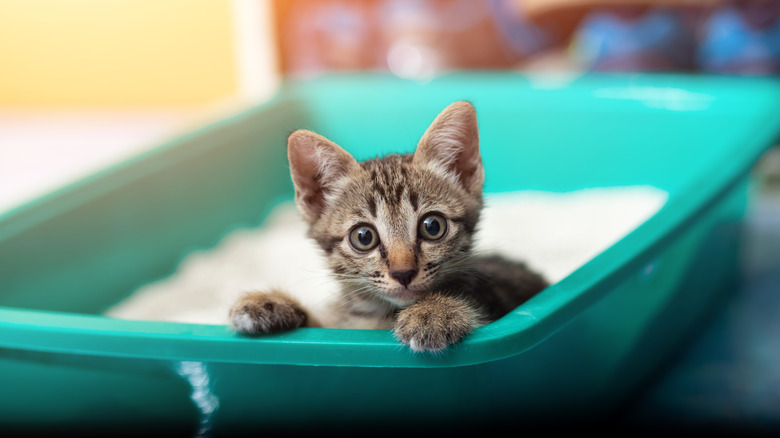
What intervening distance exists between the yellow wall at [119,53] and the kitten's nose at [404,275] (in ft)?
8.76

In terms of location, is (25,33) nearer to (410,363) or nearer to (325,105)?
(325,105)

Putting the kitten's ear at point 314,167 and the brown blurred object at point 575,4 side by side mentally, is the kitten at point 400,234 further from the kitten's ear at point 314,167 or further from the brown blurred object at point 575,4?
the brown blurred object at point 575,4

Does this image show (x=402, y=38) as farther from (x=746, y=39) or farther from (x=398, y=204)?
(x=398, y=204)

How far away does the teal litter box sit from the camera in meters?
0.96

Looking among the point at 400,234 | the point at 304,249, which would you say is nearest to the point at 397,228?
the point at 400,234

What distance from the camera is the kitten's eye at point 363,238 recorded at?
937 mm

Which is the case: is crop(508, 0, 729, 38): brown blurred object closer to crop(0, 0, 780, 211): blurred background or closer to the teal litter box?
crop(0, 0, 780, 211): blurred background

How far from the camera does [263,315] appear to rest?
3.09 ft

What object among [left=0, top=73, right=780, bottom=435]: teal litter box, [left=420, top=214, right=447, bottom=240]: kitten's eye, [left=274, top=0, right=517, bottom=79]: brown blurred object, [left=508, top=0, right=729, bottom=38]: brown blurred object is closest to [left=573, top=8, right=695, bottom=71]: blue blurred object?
[left=508, top=0, right=729, bottom=38]: brown blurred object

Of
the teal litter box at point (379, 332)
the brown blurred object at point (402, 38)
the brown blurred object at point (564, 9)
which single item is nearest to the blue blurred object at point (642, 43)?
the brown blurred object at point (564, 9)

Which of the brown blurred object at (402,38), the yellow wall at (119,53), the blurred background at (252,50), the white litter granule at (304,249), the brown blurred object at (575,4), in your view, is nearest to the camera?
the white litter granule at (304,249)

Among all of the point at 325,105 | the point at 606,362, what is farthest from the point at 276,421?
the point at 325,105

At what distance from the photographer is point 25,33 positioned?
10.3 ft

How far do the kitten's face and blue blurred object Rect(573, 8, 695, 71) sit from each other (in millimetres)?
1573
